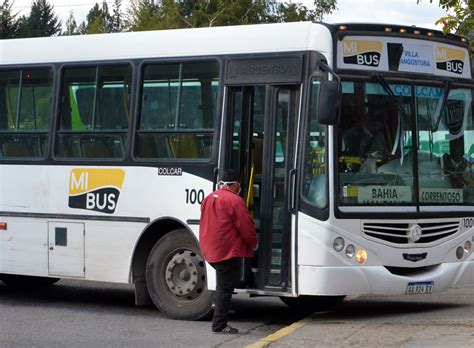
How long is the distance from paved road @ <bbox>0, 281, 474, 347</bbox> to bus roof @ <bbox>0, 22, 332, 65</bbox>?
2.92 metres

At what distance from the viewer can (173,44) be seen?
13156mm

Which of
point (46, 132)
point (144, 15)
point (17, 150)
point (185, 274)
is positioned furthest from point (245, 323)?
point (144, 15)

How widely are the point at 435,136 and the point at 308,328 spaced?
272 centimetres

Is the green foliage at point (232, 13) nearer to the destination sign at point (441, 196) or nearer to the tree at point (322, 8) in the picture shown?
the tree at point (322, 8)

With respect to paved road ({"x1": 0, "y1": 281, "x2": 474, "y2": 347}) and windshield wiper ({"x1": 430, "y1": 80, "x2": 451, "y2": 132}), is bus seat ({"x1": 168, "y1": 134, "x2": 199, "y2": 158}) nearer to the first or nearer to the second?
paved road ({"x1": 0, "y1": 281, "x2": 474, "y2": 347})

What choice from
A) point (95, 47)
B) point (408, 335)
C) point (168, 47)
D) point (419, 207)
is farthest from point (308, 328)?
point (95, 47)

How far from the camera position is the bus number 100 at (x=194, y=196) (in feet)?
41.2

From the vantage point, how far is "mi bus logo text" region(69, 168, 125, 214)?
13312 millimetres

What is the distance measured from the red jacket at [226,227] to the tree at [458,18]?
4.73 m

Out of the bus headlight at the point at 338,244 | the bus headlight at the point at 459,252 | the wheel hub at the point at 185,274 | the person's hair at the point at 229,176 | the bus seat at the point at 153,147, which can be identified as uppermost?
the bus seat at the point at 153,147

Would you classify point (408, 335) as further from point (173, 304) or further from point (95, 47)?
point (95, 47)

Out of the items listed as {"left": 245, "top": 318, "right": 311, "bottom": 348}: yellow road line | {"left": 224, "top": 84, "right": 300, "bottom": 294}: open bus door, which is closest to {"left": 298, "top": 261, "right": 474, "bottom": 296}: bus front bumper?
{"left": 224, "top": 84, "right": 300, "bottom": 294}: open bus door

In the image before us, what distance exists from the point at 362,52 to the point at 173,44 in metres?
2.31

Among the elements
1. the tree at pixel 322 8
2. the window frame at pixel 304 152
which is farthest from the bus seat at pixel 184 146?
the tree at pixel 322 8
